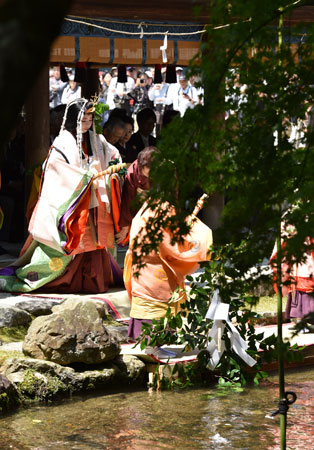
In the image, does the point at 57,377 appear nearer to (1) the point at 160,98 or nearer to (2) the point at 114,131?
(2) the point at 114,131

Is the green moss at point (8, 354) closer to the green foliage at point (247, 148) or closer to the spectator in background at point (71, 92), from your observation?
the green foliage at point (247, 148)

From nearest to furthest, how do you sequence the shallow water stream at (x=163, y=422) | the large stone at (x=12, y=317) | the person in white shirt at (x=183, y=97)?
1. the shallow water stream at (x=163, y=422)
2. the large stone at (x=12, y=317)
3. the person in white shirt at (x=183, y=97)

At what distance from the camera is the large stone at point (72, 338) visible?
677 centimetres

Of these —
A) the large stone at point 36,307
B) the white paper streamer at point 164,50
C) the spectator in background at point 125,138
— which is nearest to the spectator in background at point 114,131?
the spectator in background at point 125,138

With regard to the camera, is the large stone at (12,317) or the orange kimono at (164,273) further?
the large stone at (12,317)

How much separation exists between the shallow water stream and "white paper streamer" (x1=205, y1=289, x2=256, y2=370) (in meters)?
0.22

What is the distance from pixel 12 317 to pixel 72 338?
50.7 inches

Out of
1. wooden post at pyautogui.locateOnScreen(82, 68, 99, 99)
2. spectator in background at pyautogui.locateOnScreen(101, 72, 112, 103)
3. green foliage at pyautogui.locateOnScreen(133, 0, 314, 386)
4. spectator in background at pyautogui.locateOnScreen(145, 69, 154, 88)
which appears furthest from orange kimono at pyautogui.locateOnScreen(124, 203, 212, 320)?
spectator in background at pyautogui.locateOnScreen(145, 69, 154, 88)

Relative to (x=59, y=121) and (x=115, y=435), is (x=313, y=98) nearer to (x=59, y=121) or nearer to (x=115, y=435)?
(x=115, y=435)

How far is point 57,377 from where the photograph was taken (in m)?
6.70

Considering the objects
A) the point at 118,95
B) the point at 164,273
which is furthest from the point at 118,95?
the point at 164,273

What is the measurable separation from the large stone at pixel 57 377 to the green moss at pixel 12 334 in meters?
1.00

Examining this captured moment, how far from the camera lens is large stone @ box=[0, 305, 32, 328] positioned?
25.8 ft

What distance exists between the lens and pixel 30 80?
194 centimetres
